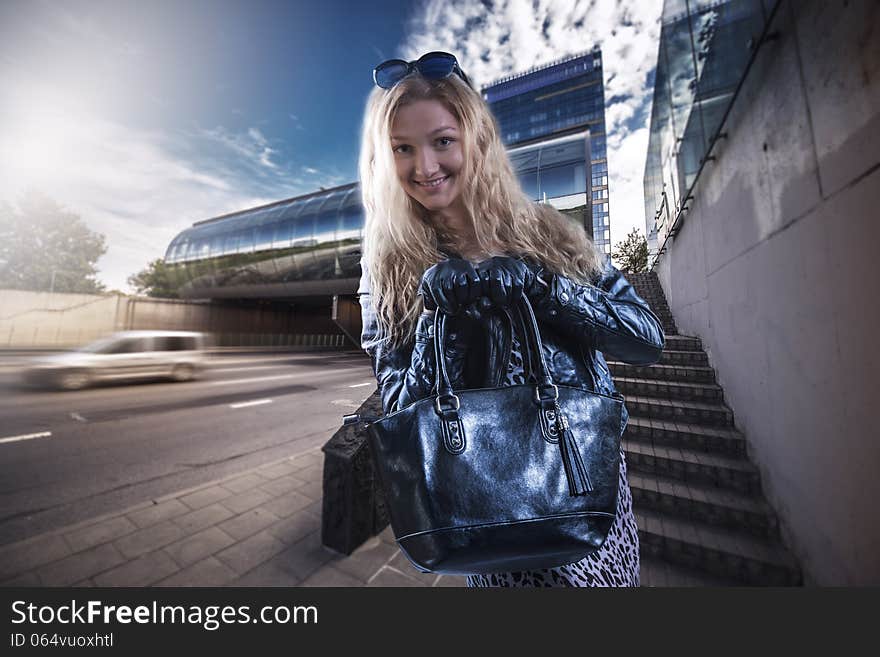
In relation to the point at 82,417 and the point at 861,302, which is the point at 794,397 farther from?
the point at 82,417

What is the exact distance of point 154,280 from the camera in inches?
86.4

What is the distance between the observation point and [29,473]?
263 centimetres

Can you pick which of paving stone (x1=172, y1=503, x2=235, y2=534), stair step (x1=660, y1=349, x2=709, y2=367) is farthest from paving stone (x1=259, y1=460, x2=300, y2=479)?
stair step (x1=660, y1=349, x2=709, y2=367)

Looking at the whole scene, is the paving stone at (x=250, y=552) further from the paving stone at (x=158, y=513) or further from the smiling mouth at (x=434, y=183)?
the smiling mouth at (x=434, y=183)

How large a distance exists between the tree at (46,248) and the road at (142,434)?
0.50 m

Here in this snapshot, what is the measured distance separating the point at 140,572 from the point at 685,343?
5253 millimetres

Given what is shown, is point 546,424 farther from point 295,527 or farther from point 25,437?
point 25,437

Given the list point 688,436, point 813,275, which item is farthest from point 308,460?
point 813,275

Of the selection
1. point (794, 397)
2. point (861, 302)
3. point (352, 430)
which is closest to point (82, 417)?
point (352, 430)

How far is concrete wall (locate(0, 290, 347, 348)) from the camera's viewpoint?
1.70 meters

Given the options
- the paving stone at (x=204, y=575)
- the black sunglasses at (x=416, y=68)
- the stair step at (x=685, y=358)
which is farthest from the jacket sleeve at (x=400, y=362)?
the stair step at (x=685, y=358)

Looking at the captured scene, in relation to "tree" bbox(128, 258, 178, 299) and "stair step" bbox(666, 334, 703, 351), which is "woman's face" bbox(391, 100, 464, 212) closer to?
Result: "tree" bbox(128, 258, 178, 299)

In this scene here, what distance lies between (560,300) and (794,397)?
211 cm

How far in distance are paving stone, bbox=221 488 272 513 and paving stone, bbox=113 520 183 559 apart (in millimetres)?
322
